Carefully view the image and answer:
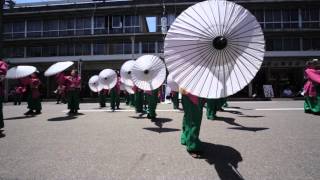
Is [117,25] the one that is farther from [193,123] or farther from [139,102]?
[193,123]

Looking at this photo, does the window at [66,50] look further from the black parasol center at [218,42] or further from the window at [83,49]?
the black parasol center at [218,42]

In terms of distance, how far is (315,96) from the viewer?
365 inches

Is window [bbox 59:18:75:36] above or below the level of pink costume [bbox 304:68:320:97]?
above

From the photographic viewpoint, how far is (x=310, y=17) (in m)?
30.9

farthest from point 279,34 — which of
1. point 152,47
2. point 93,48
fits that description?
point 93,48

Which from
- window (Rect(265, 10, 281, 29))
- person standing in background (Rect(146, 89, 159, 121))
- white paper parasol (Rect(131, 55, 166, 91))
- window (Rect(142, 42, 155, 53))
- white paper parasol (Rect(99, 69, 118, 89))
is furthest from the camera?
window (Rect(142, 42, 155, 53))

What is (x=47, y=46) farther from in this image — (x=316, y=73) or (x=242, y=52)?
(x=242, y=52)

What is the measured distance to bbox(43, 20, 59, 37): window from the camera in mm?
34719

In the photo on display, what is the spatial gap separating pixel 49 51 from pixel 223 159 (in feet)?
109

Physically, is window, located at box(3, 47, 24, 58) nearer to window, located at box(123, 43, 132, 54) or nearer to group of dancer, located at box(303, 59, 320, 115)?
window, located at box(123, 43, 132, 54)

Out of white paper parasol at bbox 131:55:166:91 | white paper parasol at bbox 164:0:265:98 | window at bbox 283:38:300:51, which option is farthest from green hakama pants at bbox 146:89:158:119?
window at bbox 283:38:300:51

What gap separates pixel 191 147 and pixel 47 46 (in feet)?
109

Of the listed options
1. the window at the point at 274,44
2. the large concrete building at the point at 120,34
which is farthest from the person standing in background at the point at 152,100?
Result: the window at the point at 274,44

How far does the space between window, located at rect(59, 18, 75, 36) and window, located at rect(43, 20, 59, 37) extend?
1.57 ft
